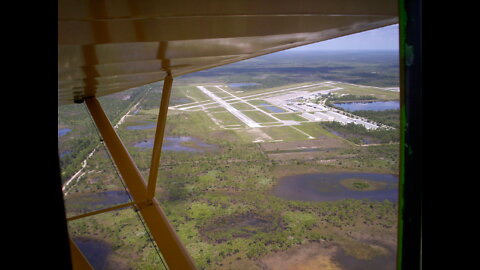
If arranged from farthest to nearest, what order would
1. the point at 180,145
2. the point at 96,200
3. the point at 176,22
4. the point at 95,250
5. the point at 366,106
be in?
the point at 180,145
the point at 366,106
the point at 96,200
the point at 95,250
the point at 176,22

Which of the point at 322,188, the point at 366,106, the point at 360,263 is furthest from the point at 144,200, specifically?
the point at 366,106

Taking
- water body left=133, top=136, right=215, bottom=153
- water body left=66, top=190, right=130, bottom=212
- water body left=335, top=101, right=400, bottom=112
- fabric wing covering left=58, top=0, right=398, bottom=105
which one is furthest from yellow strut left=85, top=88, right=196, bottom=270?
water body left=133, top=136, right=215, bottom=153

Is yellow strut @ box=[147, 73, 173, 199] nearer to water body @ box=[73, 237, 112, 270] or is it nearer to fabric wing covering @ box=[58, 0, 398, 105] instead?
fabric wing covering @ box=[58, 0, 398, 105]

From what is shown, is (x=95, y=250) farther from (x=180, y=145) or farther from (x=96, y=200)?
(x=180, y=145)

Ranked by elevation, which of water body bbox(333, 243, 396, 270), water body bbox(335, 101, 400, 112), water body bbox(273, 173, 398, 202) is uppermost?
water body bbox(335, 101, 400, 112)

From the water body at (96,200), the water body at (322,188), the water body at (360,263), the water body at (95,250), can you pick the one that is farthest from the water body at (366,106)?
the water body at (95,250)

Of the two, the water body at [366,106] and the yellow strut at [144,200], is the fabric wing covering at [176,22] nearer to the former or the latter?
the yellow strut at [144,200]
